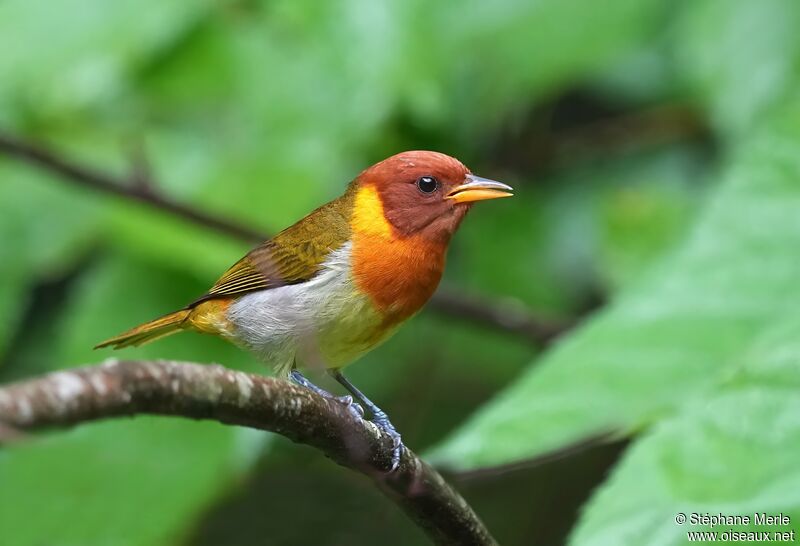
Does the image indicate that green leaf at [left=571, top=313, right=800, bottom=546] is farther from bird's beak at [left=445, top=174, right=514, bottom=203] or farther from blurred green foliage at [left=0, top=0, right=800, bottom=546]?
bird's beak at [left=445, top=174, right=514, bottom=203]

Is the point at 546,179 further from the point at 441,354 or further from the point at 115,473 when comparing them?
the point at 115,473

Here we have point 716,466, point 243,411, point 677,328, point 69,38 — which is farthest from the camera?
point 69,38

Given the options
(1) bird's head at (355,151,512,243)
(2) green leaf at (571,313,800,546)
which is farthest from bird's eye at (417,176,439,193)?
(2) green leaf at (571,313,800,546)

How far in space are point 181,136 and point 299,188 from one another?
0.77 metres

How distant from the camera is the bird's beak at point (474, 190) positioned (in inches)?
101

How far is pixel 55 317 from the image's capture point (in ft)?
14.3

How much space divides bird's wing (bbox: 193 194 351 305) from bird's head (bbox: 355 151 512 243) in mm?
173

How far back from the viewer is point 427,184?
267cm

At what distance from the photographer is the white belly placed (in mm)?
2566

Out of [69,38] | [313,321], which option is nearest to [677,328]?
[313,321]

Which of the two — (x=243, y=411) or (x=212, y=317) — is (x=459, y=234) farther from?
(x=243, y=411)

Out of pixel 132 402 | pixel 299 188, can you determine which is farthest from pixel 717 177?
pixel 132 402

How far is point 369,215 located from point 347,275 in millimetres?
195

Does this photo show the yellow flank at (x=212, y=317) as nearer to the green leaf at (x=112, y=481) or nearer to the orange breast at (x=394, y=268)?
the orange breast at (x=394, y=268)
